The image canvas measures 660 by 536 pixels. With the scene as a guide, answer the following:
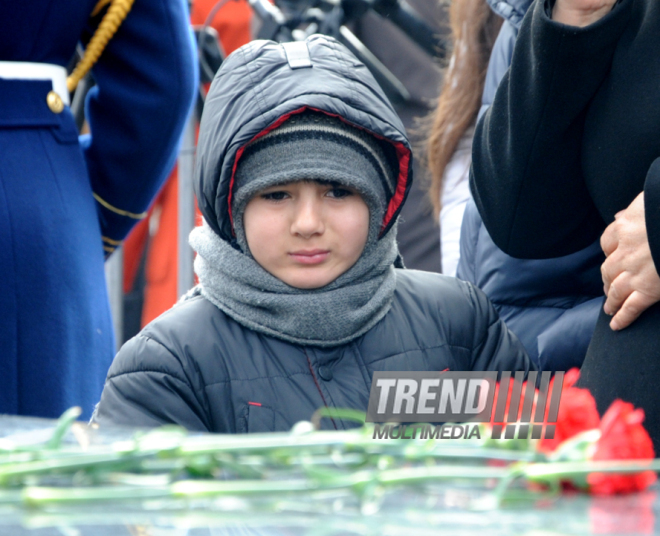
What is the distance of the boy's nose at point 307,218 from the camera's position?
5.71 feet

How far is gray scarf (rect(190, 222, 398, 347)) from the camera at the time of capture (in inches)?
68.9

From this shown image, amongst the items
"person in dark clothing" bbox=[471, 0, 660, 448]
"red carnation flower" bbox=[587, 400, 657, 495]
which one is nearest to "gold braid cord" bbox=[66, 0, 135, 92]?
"person in dark clothing" bbox=[471, 0, 660, 448]

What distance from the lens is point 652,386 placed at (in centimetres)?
132

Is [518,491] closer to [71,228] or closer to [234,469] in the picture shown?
[234,469]

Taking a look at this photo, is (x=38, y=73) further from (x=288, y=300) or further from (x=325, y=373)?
(x=325, y=373)

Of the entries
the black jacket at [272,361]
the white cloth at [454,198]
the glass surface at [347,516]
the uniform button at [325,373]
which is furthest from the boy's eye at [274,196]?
the glass surface at [347,516]

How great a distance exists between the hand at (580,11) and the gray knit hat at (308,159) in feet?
1.66

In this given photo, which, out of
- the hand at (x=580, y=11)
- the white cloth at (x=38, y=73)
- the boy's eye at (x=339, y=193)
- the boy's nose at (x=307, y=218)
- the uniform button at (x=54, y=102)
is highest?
the hand at (x=580, y=11)

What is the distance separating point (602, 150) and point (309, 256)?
60cm

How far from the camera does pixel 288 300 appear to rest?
1750 millimetres

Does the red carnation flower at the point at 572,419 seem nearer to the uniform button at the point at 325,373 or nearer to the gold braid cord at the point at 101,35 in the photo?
the uniform button at the point at 325,373

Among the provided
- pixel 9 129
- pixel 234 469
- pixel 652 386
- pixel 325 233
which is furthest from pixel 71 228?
pixel 234 469

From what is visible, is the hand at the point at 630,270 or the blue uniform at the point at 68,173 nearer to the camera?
the hand at the point at 630,270

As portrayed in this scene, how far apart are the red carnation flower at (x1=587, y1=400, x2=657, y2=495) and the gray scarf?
1070mm
